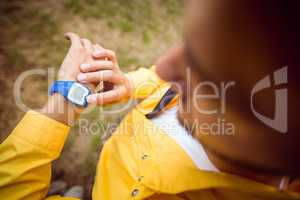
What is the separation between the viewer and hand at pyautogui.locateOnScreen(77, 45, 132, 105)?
90 centimetres

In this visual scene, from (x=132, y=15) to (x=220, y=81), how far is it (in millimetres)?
1393

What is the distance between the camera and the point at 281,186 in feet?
2.49

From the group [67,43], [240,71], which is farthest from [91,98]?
[67,43]

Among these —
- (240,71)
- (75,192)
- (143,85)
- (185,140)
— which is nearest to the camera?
(240,71)

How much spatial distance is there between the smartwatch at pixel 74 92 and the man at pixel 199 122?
2 cm

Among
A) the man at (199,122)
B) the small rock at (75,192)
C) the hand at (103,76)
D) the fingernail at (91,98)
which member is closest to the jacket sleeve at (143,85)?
the man at (199,122)

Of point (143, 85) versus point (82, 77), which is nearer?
point (82, 77)

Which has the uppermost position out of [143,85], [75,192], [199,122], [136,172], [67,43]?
[67,43]

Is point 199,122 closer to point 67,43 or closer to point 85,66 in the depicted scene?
point 85,66

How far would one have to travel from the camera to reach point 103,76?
909 mm

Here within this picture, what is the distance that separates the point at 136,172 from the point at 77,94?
278 mm

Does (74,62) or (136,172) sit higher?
(74,62)

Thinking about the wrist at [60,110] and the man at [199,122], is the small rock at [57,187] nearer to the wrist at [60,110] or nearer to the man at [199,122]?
the man at [199,122]

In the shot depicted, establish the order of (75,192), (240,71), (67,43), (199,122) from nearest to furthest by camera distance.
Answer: (240,71)
(199,122)
(75,192)
(67,43)
